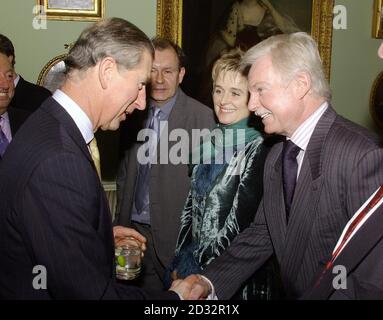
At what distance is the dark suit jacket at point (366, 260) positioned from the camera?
59.4 inches

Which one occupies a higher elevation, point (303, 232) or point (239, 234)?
point (303, 232)

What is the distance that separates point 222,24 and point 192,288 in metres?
4.35

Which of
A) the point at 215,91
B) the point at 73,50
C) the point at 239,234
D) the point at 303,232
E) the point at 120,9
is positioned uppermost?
the point at 120,9

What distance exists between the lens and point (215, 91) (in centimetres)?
296

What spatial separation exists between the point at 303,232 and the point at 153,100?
2.09m

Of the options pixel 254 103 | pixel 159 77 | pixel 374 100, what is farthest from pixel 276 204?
pixel 374 100

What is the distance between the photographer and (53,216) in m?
1.50

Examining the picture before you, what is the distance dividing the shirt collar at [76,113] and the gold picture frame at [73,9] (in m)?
3.91

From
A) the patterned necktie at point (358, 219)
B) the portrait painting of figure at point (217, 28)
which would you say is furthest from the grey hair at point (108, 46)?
the portrait painting of figure at point (217, 28)

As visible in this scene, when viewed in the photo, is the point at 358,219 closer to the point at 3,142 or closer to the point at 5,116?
the point at 3,142

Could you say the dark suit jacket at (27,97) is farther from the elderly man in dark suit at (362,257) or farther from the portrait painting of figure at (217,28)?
the elderly man in dark suit at (362,257)
